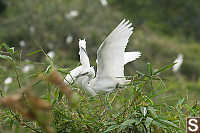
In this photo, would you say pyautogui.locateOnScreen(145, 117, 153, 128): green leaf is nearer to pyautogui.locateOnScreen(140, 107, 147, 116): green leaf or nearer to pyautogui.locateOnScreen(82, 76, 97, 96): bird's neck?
pyautogui.locateOnScreen(140, 107, 147, 116): green leaf

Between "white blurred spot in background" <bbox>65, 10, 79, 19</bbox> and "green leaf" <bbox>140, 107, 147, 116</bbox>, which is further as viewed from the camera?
"white blurred spot in background" <bbox>65, 10, 79, 19</bbox>

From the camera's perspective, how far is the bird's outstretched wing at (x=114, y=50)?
5.50 feet

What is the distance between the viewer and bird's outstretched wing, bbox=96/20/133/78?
1.68 m

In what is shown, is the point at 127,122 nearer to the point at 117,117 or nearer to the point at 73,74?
the point at 117,117

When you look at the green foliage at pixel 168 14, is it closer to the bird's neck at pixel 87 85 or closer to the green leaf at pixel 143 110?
the bird's neck at pixel 87 85

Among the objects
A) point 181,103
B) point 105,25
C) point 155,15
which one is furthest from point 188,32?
point 181,103

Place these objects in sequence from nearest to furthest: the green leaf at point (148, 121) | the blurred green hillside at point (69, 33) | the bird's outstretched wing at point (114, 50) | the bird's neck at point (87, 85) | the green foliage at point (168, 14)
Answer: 1. the green leaf at point (148, 121)
2. the bird's outstretched wing at point (114, 50)
3. the bird's neck at point (87, 85)
4. the blurred green hillside at point (69, 33)
5. the green foliage at point (168, 14)

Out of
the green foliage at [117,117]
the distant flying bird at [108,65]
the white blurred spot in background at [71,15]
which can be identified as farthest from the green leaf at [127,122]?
the white blurred spot in background at [71,15]

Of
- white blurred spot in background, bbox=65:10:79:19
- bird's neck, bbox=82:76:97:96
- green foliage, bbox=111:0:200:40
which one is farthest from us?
green foliage, bbox=111:0:200:40

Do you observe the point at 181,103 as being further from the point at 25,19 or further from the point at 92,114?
the point at 25,19

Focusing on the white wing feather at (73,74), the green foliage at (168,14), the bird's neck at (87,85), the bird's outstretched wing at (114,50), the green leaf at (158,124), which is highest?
the green foliage at (168,14)

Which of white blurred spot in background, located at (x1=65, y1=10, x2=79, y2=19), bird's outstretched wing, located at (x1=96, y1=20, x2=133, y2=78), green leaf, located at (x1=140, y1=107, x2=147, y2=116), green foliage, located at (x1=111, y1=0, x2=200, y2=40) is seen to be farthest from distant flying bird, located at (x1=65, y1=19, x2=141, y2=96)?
green foliage, located at (x1=111, y1=0, x2=200, y2=40)

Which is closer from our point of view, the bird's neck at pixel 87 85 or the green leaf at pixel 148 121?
the green leaf at pixel 148 121

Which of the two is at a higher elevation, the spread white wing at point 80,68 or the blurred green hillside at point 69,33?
the blurred green hillside at point 69,33
